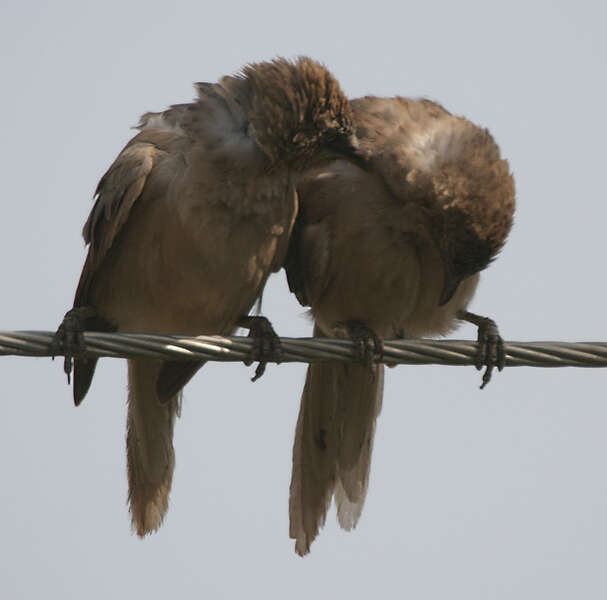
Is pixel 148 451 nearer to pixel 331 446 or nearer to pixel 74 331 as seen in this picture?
pixel 331 446

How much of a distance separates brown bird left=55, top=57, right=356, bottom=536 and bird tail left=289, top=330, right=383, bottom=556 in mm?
1028

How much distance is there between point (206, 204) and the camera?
6.48m

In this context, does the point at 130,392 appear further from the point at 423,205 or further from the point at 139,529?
the point at 423,205

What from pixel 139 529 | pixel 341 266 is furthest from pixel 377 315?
→ pixel 139 529

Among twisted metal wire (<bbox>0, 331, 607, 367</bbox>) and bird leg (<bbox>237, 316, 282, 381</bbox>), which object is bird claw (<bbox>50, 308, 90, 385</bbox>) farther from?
bird leg (<bbox>237, 316, 282, 381</bbox>)

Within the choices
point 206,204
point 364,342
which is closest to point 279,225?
point 206,204

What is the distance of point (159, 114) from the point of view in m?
7.11

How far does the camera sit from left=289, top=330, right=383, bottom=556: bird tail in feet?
26.0

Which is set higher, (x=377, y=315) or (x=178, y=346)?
(x=377, y=315)

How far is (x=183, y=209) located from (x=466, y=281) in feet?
6.36

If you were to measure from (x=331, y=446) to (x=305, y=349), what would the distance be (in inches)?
101

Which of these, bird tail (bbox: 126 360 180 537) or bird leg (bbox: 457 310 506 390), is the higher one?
bird leg (bbox: 457 310 506 390)

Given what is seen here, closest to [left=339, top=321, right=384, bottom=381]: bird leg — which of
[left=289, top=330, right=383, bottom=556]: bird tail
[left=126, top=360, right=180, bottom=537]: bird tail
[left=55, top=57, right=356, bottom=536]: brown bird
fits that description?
[left=55, top=57, right=356, bottom=536]: brown bird

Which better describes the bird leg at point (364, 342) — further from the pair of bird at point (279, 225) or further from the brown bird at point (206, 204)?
the brown bird at point (206, 204)
